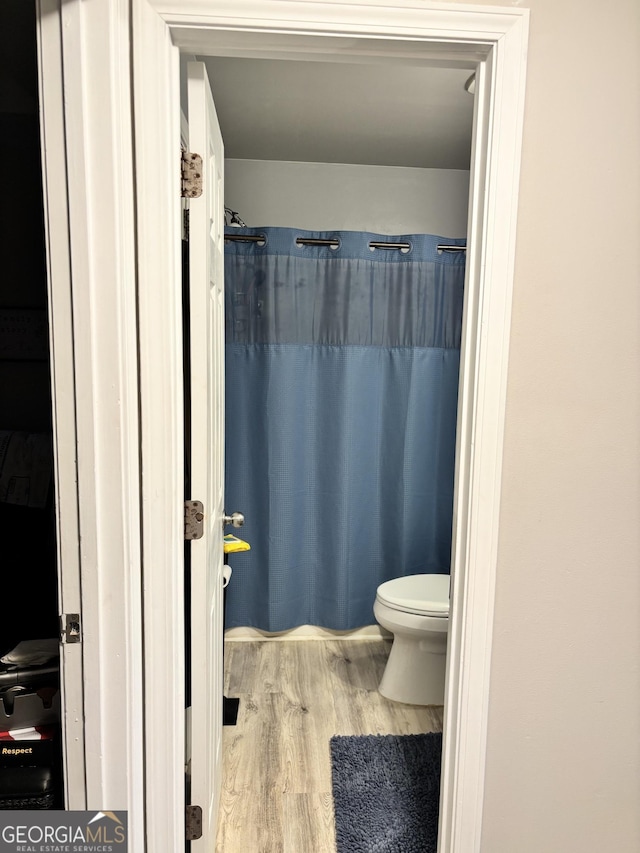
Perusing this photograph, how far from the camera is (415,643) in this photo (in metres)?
2.30

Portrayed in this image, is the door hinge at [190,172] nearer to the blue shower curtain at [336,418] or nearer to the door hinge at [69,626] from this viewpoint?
the door hinge at [69,626]

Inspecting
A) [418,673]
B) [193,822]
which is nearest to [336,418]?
[418,673]

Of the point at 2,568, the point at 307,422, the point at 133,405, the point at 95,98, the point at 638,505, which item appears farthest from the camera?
the point at 307,422

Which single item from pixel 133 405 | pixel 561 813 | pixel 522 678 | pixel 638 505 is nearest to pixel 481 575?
pixel 522 678

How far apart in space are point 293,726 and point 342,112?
2389 mm

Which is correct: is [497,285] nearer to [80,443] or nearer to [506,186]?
[506,186]

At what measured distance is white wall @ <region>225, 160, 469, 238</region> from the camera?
2.77 m

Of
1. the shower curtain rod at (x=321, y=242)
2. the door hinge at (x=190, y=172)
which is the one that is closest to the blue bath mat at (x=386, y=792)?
the door hinge at (x=190, y=172)

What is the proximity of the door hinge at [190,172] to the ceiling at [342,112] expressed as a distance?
77 centimetres

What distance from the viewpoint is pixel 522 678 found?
1.24 m

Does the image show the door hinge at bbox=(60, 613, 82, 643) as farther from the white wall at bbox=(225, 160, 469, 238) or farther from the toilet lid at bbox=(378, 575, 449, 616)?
the white wall at bbox=(225, 160, 469, 238)

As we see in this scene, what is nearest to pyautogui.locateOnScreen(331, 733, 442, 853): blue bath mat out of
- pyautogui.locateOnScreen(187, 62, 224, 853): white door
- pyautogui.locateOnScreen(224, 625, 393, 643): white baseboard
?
pyautogui.locateOnScreen(187, 62, 224, 853): white door

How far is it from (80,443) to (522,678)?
104cm

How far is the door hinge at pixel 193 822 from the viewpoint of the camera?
134 cm
